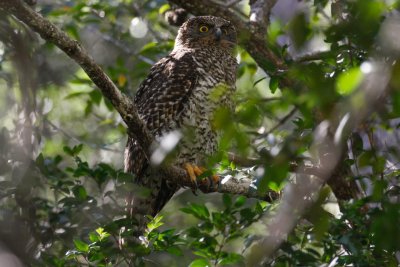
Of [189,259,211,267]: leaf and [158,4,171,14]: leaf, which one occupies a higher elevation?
[158,4,171,14]: leaf

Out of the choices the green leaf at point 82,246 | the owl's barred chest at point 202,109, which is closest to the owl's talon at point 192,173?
the owl's barred chest at point 202,109

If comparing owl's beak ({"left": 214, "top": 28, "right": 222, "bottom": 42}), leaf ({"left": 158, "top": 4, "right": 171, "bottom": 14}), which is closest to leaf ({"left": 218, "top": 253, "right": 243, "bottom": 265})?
owl's beak ({"left": 214, "top": 28, "right": 222, "bottom": 42})

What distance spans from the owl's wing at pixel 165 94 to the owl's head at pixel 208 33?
0.70 m

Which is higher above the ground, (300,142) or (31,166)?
(300,142)

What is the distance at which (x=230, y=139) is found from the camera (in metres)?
1.65

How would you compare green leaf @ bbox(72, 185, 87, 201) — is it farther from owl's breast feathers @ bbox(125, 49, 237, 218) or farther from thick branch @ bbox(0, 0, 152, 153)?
owl's breast feathers @ bbox(125, 49, 237, 218)

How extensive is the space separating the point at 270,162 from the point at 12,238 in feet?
6.04

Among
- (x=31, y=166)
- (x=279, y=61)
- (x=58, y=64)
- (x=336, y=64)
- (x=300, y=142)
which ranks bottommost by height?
(x=58, y=64)

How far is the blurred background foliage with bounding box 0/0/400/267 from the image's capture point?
1628 millimetres

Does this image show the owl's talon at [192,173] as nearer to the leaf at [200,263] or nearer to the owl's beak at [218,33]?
the leaf at [200,263]

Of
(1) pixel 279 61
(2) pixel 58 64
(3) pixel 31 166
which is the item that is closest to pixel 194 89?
(1) pixel 279 61

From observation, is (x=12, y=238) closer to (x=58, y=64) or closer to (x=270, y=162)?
(x=270, y=162)

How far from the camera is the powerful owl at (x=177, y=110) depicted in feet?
15.5

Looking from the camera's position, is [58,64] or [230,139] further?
[58,64]
